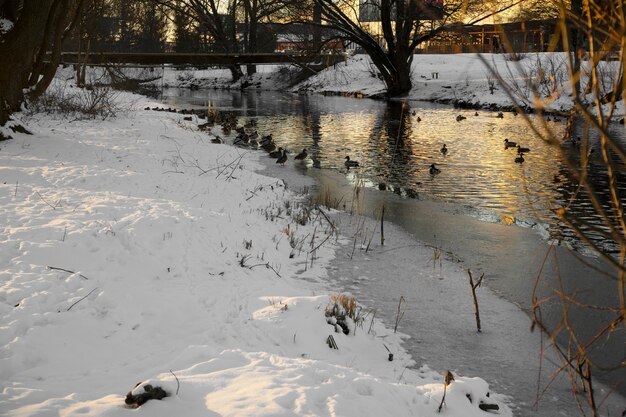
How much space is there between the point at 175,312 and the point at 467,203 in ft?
22.9

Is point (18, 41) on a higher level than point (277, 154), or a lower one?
higher

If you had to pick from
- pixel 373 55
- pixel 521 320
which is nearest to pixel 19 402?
pixel 521 320

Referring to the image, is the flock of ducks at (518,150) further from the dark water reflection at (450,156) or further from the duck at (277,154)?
the duck at (277,154)

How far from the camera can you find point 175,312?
5371 mm

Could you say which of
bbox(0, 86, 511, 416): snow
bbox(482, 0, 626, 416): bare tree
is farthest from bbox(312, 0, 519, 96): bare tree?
bbox(0, 86, 511, 416): snow

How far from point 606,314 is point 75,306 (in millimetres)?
5142

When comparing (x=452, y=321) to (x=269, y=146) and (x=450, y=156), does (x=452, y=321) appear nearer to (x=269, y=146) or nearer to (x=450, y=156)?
(x=450, y=156)

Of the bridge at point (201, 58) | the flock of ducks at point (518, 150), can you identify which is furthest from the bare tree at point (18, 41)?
the bridge at point (201, 58)

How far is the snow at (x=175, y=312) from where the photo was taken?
3.73 metres

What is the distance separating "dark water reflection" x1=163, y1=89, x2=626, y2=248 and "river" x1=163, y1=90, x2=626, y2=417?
1.3 inches

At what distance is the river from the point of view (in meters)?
5.48

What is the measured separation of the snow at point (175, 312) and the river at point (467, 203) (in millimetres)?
534

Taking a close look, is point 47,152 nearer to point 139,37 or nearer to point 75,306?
point 75,306

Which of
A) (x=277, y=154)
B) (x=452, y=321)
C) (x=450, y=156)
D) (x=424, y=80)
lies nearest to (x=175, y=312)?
(x=452, y=321)
